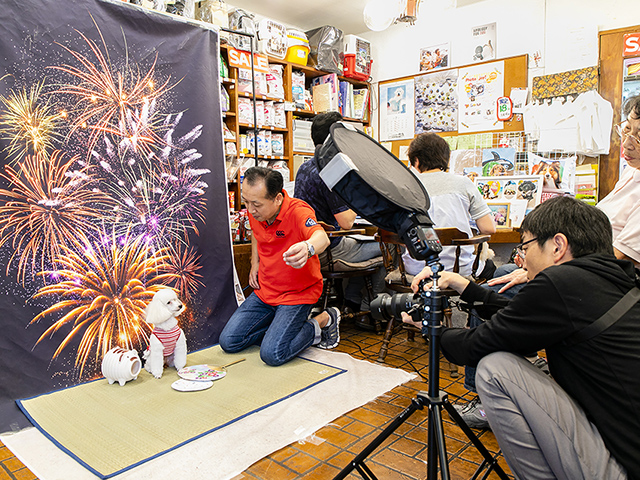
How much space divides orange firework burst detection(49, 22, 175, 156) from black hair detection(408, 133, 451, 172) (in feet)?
4.74

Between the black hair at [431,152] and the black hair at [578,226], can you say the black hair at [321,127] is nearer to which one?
the black hair at [431,152]

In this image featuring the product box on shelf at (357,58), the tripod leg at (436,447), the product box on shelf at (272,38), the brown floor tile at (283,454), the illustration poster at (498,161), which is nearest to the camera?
the tripod leg at (436,447)

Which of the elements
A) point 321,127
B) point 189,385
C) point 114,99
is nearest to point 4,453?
point 189,385

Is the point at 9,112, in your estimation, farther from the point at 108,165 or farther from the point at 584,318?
the point at 584,318

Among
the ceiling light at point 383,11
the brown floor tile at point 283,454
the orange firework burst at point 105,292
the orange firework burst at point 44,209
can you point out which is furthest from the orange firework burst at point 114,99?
the brown floor tile at point 283,454

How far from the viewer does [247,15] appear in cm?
368

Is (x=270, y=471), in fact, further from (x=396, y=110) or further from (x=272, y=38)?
(x=396, y=110)

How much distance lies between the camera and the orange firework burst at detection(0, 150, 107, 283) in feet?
6.86

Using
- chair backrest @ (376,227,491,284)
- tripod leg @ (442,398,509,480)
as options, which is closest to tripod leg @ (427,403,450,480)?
tripod leg @ (442,398,509,480)

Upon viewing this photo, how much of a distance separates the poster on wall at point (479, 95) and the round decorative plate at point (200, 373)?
10.5ft

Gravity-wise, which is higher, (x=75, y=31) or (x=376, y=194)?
(x=75, y=31)

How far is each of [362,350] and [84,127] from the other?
195 cm

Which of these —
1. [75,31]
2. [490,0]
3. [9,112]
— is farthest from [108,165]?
[490,0]

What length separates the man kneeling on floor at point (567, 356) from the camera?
1.08m
